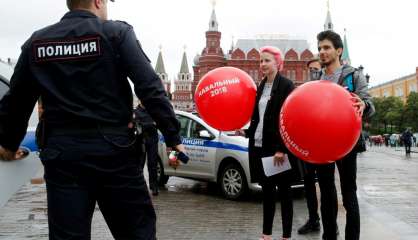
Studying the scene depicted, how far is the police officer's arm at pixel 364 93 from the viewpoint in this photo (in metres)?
4.65

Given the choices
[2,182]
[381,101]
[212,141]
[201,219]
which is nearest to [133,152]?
[2,182]

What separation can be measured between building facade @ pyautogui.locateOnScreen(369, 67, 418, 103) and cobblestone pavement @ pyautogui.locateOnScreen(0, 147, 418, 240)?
361 feet

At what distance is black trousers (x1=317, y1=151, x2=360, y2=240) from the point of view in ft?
15.4

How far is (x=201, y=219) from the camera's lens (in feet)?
23.8

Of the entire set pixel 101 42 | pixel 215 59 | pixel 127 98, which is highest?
pixel 215 59

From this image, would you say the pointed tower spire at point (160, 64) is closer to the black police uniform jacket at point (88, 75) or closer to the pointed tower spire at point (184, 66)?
the pointed tower spire at point (184, 66)

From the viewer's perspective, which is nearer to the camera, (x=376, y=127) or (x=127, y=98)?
(x=127, y=98)

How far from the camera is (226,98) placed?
5551 mm

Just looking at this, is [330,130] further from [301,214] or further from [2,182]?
[301,214]

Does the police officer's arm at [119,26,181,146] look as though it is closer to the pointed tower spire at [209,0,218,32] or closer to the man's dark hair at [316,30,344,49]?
the man's dark hair at [316,30,344,49]

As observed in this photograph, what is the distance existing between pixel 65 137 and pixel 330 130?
88.0 inches

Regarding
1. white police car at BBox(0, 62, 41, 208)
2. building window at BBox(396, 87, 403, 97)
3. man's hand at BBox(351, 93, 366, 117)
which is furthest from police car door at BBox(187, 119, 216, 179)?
building window at BBox(396, 87, 403, 97)

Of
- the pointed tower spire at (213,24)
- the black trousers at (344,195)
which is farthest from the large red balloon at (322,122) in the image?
the pointed tower spire at (213,24)

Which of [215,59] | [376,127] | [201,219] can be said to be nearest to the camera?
[201,219]
